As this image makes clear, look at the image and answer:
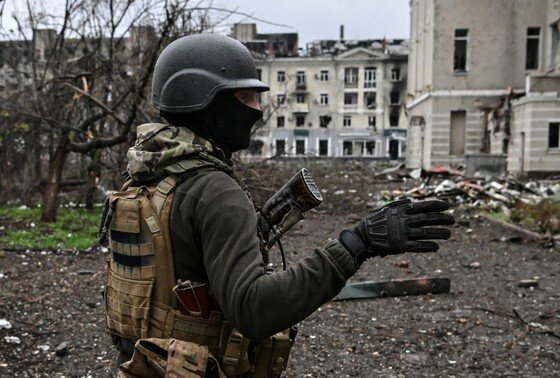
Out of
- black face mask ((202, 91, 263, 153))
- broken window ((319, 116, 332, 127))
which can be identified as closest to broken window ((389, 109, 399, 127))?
broken window ((319, 116, 332, 127))

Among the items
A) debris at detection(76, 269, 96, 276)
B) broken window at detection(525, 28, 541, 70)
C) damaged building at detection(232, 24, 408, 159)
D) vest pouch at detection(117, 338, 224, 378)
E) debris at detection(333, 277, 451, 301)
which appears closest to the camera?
vest pouch at detection(117, 338, 224, 378)

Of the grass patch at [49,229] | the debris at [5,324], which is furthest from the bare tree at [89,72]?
the debris at [5,324]

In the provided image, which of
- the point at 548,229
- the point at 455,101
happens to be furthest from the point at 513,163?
the point at 548,229

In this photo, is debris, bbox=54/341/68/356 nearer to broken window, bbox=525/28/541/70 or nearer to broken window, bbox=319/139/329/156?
broken window, bbox=525/28/541/70

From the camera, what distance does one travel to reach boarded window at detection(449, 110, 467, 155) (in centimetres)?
2808

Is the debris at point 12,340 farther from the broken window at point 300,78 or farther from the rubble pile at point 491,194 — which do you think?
the broken window at point 300,78

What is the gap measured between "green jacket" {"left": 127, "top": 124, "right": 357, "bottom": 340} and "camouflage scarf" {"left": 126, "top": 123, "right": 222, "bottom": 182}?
10cm

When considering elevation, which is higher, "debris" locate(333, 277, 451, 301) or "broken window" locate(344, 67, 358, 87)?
"broken window" locate(344, 67, 358, 87)

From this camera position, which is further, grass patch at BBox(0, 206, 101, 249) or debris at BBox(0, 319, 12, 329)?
grass patch at BBox(0, 206, 101, 249)

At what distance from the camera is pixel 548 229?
9.74 m

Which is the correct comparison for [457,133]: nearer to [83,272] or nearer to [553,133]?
[553,133]

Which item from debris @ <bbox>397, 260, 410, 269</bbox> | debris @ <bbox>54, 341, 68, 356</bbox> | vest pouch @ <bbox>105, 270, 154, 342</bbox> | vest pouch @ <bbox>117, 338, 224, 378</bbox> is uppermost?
vest pouch @ <bbox>105, 270, 154, 342</bbox>

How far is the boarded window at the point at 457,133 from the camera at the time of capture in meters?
28.1

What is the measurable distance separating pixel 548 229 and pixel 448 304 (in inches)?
189
